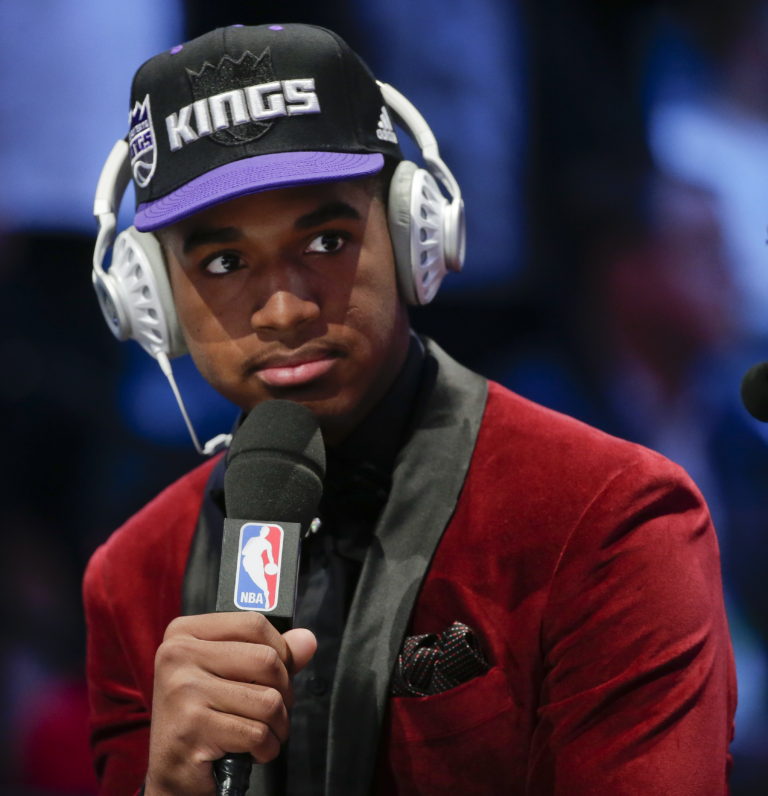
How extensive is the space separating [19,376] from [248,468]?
147 centimetres

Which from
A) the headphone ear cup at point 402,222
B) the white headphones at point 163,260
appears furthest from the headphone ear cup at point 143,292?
the headphone ear cup at point 402,222

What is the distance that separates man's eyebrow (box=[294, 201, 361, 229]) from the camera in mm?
1423

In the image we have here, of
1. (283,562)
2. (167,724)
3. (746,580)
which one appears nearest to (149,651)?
(167,724)

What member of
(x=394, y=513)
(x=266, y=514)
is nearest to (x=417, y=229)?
(x=394, y=513)

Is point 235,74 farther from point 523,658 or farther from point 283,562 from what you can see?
point 523,658

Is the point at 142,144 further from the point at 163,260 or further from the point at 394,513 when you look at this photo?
the point at 394,513

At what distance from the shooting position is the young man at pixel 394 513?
133 cm

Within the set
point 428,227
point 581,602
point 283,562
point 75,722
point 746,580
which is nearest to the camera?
point 283,562

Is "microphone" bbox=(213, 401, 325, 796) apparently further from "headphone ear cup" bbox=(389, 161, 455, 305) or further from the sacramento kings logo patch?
the sacramento kings logo patch

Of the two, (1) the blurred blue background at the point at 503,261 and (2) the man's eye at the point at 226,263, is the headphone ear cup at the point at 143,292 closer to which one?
(2) the man's eye at the point at 226,263

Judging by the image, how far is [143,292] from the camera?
1.51 metres

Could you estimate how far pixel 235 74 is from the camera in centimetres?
144

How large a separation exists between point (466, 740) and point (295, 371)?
0.49 meters

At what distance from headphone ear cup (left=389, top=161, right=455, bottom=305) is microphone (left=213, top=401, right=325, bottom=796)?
326 millimetres
